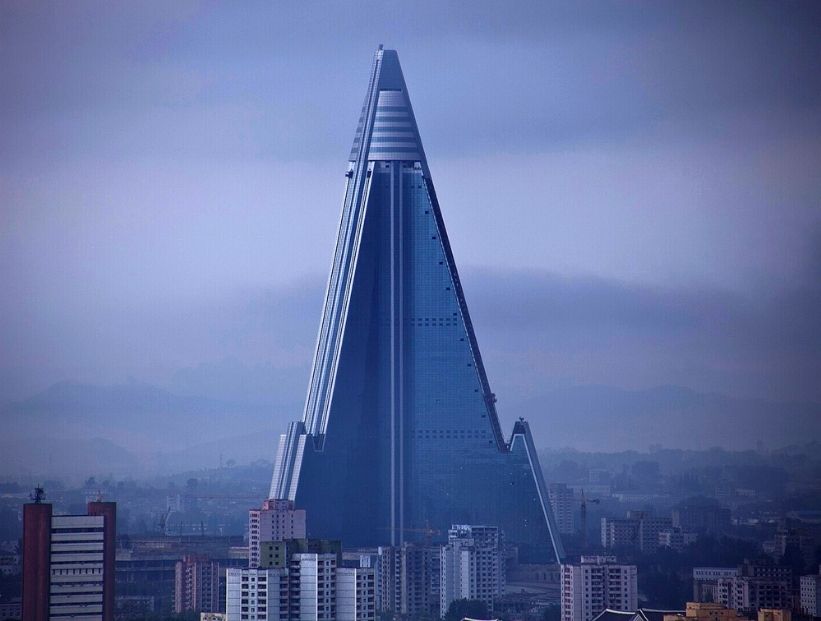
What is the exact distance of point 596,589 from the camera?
37219 millimetres

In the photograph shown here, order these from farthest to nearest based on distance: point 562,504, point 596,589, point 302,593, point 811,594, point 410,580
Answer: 1. point 562,504
2. point 410,580
3. point 596,589
4. point 811,594
5. point 302,593

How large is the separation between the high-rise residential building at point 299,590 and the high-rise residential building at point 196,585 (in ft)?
15.4

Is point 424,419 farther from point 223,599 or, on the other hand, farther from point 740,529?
point 223,599

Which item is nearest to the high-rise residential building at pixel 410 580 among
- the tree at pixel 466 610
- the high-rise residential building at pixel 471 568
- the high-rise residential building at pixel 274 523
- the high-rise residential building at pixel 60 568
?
the high-rise residential building at pixel 471 568

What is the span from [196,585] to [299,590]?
23.7 feet

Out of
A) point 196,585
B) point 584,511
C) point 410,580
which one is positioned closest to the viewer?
point 196,585

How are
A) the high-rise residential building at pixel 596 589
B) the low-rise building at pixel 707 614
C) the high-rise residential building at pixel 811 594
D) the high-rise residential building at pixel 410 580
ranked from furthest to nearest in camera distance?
the high-rise residential building at pixel 410 580
the high-rise residential building at pixel 596 589
the high-rise residential building at pixel 811 594
the low-rise building at pixel 707 614

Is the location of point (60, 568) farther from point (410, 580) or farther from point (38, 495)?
point (410, 580)

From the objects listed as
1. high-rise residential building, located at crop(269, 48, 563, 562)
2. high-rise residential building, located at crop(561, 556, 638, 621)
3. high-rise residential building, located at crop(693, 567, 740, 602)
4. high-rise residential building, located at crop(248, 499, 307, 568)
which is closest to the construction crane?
high-rise residential building, located at crop(269, 48, 563, 562)

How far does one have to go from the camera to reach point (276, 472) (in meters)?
44.4

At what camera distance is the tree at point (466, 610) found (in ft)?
123

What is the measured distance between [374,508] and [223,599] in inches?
414

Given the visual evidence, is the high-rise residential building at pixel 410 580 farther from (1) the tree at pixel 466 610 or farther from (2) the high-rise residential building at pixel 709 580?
(2) the high-rise residential building at pixel 709 580

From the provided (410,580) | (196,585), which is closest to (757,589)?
(410,580)
